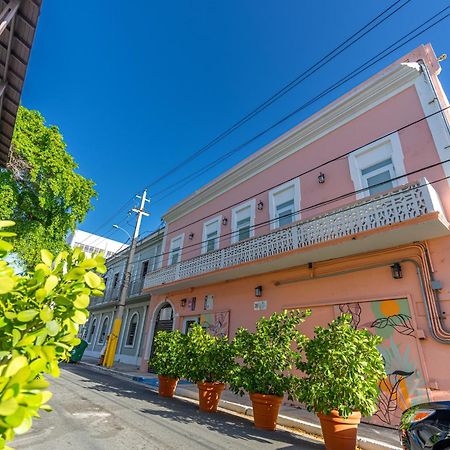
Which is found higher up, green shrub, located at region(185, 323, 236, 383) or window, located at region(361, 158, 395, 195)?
window, located at region(361, 158, 395, 195)

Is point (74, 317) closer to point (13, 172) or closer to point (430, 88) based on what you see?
point (430, 88)

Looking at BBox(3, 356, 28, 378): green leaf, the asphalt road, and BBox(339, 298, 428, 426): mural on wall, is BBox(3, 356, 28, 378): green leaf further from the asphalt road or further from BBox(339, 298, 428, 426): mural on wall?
BBox(339, 298, 428, 426): mural on wall

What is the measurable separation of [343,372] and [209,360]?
12.0 ft

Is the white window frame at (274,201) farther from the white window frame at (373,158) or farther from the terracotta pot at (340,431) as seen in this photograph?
the terracotta pot at (340,431)

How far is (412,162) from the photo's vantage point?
7.93 metres

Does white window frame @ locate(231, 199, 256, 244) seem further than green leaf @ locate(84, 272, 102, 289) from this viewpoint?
Yes

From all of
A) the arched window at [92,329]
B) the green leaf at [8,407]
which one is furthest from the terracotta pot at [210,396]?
the arched window at [92,329]

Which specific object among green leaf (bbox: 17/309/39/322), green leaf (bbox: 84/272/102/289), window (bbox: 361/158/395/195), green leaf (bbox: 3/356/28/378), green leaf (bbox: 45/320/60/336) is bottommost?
green leaf (bbox: 3/356/28/378)

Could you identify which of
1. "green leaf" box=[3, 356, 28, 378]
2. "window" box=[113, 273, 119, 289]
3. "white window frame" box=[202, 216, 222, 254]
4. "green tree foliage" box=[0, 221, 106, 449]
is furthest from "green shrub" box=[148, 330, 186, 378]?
"window" box=[113, 273, 119, 289]

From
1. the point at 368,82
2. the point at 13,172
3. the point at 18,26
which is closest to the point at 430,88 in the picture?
the point at 368,82

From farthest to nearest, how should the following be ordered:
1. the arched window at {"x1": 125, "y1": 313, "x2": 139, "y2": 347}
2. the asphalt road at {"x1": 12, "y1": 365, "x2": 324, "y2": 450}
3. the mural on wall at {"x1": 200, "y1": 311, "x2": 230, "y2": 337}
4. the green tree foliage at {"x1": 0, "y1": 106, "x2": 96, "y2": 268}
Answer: the arched window at {"x1": 125, "y1": 313, "x2": 139, "y2": 347}
the green tree foliage at {"x1": 0, "y1": 106, "x2": 96, "y2": 268}
the mural on wall at {"x1": 200, "y1": 311, "x2": 230, "y2": 337}
the asphalt road at {"x1": 12, "y1": 365, "x2": 324, "y2": 450}

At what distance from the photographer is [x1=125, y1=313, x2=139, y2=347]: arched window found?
65.5 feet

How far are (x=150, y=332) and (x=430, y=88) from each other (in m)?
15.7

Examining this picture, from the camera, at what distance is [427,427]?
11.8 feet
